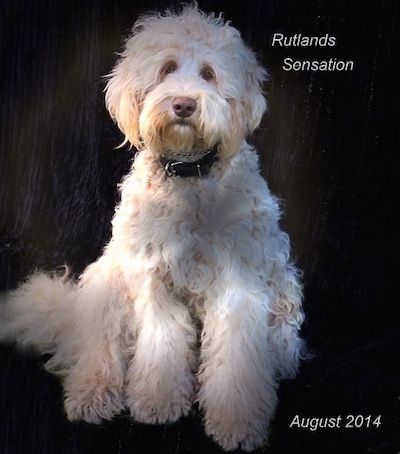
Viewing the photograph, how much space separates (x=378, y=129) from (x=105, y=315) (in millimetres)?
867

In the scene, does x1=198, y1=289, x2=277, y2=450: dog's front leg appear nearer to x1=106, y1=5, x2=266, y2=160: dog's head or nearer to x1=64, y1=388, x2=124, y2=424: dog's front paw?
x1=64, y1=388, x2=124, y2=424: dog's front paw

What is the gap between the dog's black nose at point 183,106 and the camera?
5.68ft

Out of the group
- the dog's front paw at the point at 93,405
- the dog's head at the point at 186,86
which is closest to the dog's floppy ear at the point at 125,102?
the dog's head at the point at 186,86

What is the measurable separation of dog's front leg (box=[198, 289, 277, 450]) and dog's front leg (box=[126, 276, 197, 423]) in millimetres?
70

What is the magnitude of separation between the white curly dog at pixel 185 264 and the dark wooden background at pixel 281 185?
0.07 metres

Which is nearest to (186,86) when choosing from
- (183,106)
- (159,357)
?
(183,106)

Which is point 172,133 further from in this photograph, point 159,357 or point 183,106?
point 159,357

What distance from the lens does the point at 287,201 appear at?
7.07 ft

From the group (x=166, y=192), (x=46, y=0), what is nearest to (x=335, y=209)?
(x=166, y=192)

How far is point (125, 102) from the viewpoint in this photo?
1.86m

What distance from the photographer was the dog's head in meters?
1.76

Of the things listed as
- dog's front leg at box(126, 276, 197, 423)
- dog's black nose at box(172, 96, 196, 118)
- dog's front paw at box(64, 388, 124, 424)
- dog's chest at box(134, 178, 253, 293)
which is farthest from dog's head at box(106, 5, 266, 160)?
dog's front paw at box(64, 388, 124, 424)

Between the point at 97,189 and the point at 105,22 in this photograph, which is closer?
the point at 105,22

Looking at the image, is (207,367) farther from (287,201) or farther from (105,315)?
(287,201)
